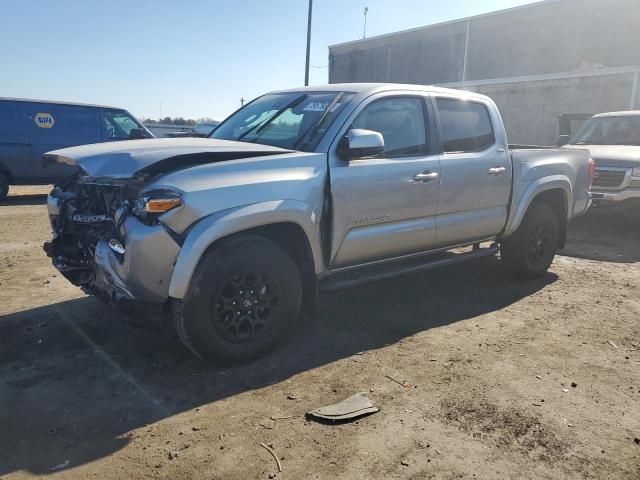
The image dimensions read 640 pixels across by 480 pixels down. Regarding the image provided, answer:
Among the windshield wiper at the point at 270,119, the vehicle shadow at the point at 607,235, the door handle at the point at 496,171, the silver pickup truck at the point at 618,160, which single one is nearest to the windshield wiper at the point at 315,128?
the windshield wiper at the point at 270,119

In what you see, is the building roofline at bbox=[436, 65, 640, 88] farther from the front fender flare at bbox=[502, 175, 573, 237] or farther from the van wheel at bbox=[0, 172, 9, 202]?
the van wheel at bbox=[0, 172, 9, 202]

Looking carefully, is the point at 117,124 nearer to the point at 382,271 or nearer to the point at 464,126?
the point at 464,126

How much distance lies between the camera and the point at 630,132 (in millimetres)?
9750

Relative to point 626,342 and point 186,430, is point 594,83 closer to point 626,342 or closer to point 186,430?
point 626,342

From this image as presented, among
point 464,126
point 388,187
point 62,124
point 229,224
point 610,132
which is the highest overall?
point 610,132

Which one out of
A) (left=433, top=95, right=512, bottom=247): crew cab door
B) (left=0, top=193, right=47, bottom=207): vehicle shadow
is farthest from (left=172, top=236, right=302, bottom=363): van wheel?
(left=0, top=193, right=47, bottom=207): vehicle shadow

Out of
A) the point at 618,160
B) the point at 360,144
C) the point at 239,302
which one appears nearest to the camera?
the point at 239,302

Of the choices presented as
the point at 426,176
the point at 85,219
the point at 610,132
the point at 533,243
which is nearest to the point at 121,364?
the point at 85,219

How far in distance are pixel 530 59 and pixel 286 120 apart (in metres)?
31.9

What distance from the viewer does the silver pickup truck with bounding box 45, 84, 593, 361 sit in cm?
329

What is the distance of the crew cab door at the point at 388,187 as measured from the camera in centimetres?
402

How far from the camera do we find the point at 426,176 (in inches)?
179

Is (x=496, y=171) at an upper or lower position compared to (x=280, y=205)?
upper

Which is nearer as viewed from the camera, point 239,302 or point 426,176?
point 239,302
